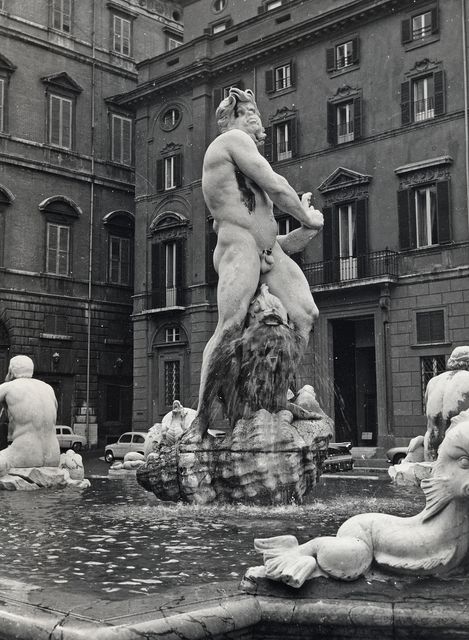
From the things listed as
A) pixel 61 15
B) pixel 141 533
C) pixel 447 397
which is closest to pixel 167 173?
pixel 61 15

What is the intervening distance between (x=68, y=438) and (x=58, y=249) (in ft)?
25.4

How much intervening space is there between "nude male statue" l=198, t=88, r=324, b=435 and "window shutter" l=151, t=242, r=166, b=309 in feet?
85.5

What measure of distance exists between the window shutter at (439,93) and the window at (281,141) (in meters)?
5.60

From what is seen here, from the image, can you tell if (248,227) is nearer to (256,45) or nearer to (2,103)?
(256,45)

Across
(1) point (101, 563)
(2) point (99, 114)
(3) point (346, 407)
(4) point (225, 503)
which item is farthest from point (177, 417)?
(2) point (99, 114)

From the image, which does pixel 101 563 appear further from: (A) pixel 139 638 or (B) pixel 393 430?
(B) pixel 393 430

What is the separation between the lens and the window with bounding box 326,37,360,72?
91.6ft

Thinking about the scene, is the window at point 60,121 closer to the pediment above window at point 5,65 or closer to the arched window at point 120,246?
the pediment above window at point 5,65

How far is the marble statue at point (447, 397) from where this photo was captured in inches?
286

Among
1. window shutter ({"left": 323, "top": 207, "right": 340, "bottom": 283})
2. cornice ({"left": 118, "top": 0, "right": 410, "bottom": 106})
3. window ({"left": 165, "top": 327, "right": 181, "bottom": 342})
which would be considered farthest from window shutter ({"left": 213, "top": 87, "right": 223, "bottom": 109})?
window ({"left": 165, "top": 327, "right": 181, "bottom": 342})

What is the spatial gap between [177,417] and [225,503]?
304cm

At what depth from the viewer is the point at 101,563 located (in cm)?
353

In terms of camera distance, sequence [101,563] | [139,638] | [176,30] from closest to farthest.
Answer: [139,638] → [101,563] → [176,30]

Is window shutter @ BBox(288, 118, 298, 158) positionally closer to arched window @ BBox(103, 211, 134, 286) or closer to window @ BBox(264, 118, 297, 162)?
window @ BBox(264, 118, 297, 162)
